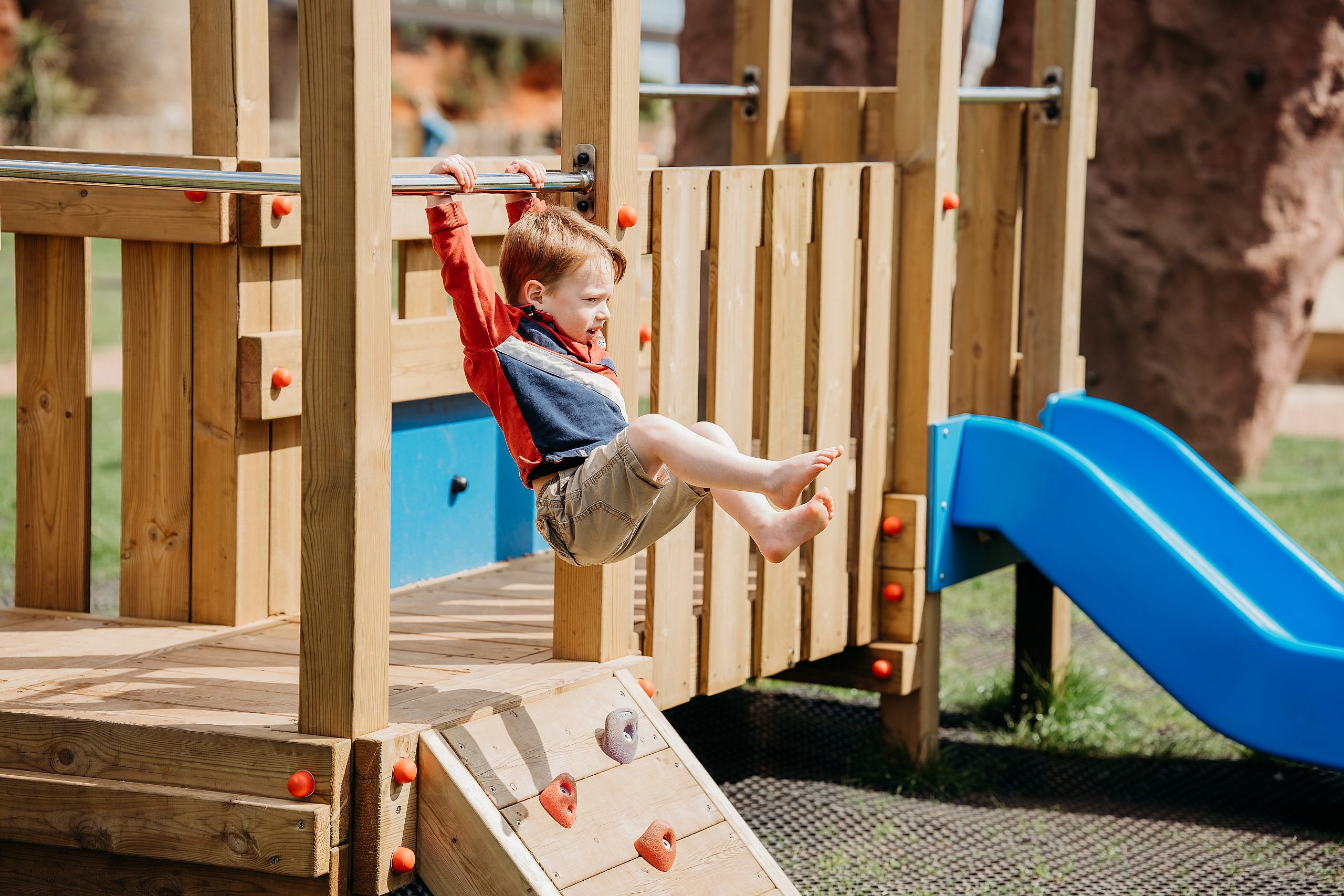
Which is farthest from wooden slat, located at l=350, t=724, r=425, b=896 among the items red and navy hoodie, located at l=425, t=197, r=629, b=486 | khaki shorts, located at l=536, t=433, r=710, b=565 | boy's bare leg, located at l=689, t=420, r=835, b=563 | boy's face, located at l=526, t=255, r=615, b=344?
boy's face, located at l=526, t=255, r=615, b=344

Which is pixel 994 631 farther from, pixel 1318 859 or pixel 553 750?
pixel 553 750

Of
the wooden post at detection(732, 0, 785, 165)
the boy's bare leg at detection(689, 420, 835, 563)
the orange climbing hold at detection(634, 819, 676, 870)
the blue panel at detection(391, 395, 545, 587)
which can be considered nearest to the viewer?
the boy's bare leg at detection(689, 420, 835, 563)

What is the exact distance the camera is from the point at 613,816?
10.9 feet

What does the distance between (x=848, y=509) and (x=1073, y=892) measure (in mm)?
1269

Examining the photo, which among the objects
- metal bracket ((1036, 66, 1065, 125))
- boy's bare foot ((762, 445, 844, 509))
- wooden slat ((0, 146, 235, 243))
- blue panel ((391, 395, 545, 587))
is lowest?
blue panel ((391, 395, 545, 587))

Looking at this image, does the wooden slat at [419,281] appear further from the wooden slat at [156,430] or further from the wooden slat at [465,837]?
the wooden slat at [465,837]

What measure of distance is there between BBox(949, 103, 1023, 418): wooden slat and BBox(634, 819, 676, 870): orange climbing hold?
2.71 meters

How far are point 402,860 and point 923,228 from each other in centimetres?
253

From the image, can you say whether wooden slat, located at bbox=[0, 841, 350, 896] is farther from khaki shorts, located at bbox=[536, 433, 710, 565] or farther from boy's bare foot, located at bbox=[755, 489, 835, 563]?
boy's bare foot, located at bbox=[755, 489, 835, 563]

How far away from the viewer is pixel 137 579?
13.9 feet

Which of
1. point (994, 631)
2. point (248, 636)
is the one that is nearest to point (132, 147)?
point (994, 631)

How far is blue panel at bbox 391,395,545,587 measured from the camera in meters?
4.67

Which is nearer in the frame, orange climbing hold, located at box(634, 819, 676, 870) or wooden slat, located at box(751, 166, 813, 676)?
orange climbing hold, located at box(634, 819, 676, 870)

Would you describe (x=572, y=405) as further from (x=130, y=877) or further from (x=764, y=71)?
(x=764, y=71)
